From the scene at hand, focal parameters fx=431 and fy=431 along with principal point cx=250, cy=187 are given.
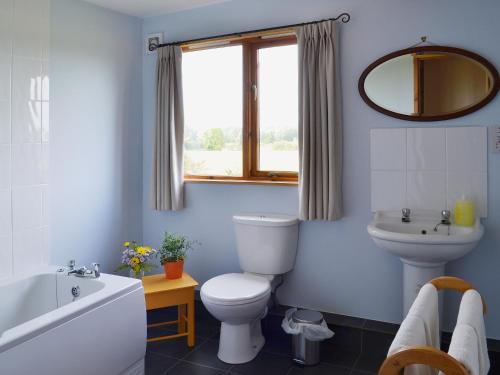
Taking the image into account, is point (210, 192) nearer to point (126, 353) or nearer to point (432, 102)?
point (126, 353)

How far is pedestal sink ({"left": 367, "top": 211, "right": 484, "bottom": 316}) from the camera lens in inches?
86.9

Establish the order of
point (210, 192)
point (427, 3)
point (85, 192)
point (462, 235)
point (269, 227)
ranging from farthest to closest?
point (210, 192) < point (85, 192) < point (269, 227) < point (427, 3) < point (462, 235)

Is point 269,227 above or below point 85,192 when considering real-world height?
below

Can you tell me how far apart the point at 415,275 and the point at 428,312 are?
1.30 meters

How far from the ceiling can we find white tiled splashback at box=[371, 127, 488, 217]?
166 cm

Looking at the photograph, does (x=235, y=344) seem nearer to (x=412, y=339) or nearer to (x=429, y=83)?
(x=412, y=339)

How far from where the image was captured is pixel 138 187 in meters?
3.59

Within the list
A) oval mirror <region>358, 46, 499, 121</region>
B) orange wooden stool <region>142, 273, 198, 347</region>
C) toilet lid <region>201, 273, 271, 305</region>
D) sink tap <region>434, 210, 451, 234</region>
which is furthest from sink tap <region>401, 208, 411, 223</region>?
orange wooden stool <region>142, 273, 198, 347</region>

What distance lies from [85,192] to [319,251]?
172 centimetres

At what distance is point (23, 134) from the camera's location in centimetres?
262

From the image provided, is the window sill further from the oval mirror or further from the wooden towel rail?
the wooden towel rail

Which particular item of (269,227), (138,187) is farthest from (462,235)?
(138,187)

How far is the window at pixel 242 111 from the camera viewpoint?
10.1 ft

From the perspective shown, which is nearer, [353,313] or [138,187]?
[353,313]
